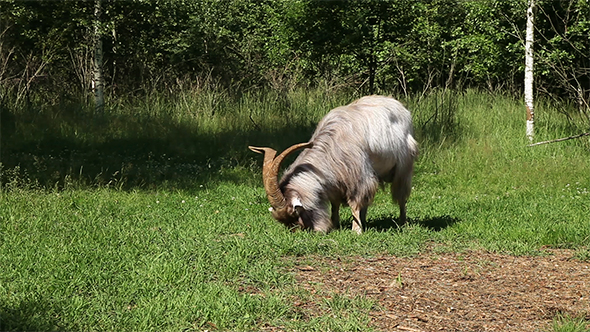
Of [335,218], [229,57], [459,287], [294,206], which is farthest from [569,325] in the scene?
[229,57]

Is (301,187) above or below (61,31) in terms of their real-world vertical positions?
below

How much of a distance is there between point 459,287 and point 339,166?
2817mm

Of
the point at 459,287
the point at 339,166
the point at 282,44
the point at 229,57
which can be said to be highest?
the point at 282,44

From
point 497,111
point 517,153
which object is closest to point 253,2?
point 497,111

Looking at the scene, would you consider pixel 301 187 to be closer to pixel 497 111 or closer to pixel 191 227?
pixel 191 227

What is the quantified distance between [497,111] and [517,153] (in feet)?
8.17

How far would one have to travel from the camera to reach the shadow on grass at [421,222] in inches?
358

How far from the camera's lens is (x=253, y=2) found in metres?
27.6

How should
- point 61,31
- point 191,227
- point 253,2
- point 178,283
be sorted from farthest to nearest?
point 253,2
point 61,31
point 191,227
point 178,283

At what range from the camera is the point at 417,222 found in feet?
30.7

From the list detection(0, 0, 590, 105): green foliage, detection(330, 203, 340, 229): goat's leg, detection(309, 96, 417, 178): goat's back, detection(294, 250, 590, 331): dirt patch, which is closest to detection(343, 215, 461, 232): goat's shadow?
detection(330, 203, 340, 229): goat's leg

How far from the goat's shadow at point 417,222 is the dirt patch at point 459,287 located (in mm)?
1788

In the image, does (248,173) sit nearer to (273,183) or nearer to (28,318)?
(273,183)

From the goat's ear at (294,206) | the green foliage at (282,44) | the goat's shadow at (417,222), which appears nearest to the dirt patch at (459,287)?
the goat's ear at (294,206)
